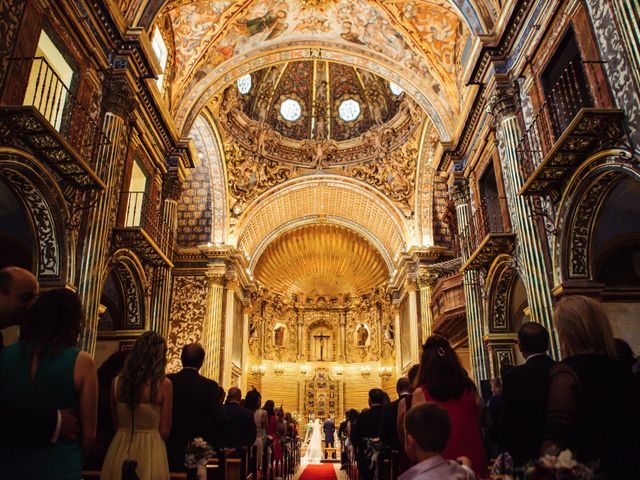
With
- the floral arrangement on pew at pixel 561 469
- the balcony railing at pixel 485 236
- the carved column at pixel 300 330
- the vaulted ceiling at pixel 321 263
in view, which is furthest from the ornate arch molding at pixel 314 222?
the floral arrangement on pew at pixel 561 469

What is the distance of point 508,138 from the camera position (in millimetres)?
9625

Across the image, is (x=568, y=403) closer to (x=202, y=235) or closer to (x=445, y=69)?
(x=445, y=69)

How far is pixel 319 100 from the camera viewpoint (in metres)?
23.5

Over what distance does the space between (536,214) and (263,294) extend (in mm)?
20274

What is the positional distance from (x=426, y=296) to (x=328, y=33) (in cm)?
1008

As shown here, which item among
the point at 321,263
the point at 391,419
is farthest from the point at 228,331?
the point at 391,419

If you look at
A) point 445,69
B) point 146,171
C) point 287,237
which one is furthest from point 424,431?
point 287,237

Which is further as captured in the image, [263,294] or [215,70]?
[263,294]

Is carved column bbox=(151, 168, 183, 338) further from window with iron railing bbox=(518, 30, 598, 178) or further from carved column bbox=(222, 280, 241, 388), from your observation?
window with iron railing bbox=(518, 30, 598, 178)

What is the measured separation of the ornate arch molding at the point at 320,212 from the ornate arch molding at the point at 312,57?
7.76m

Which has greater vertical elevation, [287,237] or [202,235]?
[287,237]

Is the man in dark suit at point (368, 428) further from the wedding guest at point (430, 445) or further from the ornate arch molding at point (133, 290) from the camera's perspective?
the ornate arch molding at point (133, 290)

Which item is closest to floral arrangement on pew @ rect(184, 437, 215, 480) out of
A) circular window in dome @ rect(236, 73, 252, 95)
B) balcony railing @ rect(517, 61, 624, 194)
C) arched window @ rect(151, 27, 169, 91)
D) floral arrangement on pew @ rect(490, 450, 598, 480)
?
floral arrangement on pew @ rect(490, 450, 598, 480)

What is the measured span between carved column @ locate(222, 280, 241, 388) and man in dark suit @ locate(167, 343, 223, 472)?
1471cm
